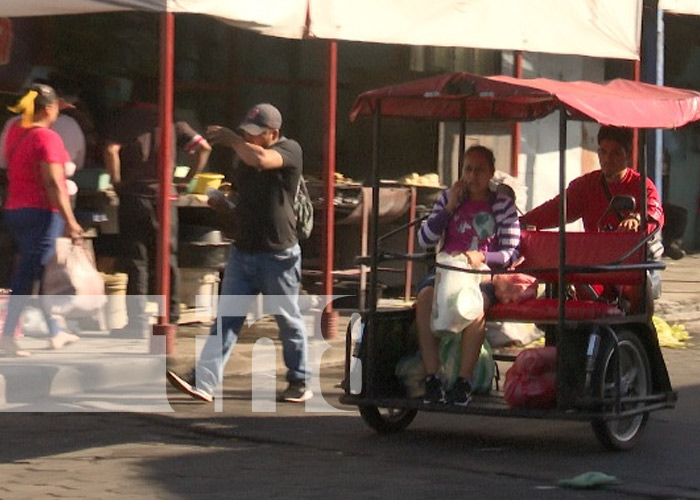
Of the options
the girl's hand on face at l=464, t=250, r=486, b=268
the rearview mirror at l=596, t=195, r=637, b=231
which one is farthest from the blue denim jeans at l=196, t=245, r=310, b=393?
the rearview mirror at l=596, t=195, r=637, b=231

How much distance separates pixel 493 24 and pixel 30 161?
14.1ft

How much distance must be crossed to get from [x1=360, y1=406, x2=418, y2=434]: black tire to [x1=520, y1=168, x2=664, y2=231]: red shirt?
51.6 inches

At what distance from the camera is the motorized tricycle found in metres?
8.48

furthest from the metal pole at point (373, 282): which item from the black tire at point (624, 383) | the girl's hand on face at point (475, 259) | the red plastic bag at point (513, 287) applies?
the black tire at point (624, 383)

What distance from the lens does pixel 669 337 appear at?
13734 millimetres

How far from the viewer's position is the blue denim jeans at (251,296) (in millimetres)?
10055

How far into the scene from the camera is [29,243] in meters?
11.4

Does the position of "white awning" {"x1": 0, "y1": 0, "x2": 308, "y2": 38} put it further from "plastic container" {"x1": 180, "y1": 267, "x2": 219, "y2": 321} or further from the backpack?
"plastic container" {"x1": 180, "y1": 267, "x2": 219, "y2": 321}

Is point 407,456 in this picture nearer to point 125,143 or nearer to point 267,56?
point 125,143

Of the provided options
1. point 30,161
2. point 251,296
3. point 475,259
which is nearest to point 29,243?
point 30,161

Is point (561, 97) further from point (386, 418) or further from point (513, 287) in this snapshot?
point (386, 418)

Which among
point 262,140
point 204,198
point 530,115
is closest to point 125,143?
point 204,198

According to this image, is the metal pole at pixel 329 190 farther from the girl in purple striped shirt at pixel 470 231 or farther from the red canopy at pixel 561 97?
the girl in purple striped shirt at pixel 470 231

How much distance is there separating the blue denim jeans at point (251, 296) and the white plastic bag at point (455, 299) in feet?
4.71
